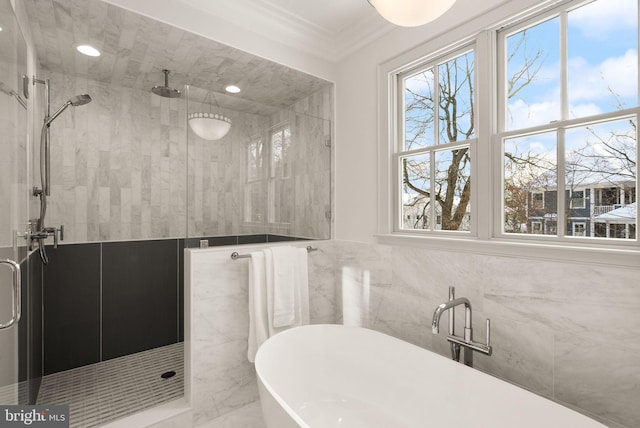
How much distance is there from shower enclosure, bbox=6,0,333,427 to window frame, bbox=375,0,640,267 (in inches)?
36.8

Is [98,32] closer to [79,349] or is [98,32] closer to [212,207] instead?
[212,207]

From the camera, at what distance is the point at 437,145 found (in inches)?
79.5

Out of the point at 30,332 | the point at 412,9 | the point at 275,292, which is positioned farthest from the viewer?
the point at 275,292

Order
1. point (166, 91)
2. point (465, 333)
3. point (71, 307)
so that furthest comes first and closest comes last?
1. point (166, 91)
2. point (71, 307)
3. point (465, 333)

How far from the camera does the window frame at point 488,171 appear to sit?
138 cm

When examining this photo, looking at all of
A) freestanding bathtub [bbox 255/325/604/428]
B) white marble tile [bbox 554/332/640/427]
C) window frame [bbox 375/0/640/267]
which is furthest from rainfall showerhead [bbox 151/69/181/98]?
white marble tile [bbox 554/332/640/427]

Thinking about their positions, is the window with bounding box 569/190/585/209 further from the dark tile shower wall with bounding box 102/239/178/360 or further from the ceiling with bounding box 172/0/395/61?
the dark tile shower wall with bounding box 102/239/178/360

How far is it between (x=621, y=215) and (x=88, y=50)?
3241mm

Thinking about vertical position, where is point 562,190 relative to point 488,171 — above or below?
below

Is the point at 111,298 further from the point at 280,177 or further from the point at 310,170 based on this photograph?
the point at 310,170

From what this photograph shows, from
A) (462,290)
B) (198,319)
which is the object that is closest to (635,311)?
(462,290)

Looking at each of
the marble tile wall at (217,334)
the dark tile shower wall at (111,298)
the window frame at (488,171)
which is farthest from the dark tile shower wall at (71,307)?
the window frame at (488,171)

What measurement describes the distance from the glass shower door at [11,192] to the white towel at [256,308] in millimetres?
1116

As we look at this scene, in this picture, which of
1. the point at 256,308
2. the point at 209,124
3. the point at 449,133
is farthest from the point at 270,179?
the point at 449,133
